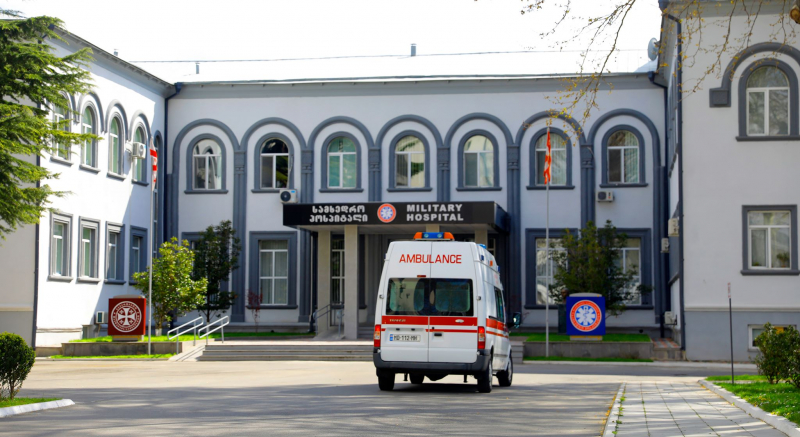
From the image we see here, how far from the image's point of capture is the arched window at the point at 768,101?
26703mm

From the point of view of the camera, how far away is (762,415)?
12.0 meters

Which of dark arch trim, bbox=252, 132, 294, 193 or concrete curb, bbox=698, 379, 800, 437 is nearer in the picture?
concrete curb, bbox=698, 379, 800, 437

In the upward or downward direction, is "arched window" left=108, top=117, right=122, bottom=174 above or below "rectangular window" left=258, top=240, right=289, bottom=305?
above

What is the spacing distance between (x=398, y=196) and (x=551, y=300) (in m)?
7.08

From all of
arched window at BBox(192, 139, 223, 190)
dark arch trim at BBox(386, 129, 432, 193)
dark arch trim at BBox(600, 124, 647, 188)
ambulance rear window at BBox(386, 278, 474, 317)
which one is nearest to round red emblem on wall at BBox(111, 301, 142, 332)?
arched window at BBox(192, 139, 223, 190)

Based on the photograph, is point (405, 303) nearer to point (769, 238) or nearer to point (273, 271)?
point (769, 238)

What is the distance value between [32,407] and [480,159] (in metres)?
25.0

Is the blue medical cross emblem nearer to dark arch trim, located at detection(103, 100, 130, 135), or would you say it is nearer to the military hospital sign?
the military hospital sign

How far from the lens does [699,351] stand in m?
26.4

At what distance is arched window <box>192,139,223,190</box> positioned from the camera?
37.7 m

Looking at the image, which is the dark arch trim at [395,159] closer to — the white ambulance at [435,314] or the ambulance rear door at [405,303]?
the white ambulance at [435,314]

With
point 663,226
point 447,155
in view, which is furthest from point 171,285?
point 663,226

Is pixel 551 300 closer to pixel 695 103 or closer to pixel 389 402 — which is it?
pixel 695 103

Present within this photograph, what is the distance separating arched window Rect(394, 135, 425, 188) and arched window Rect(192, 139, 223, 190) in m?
7.17
